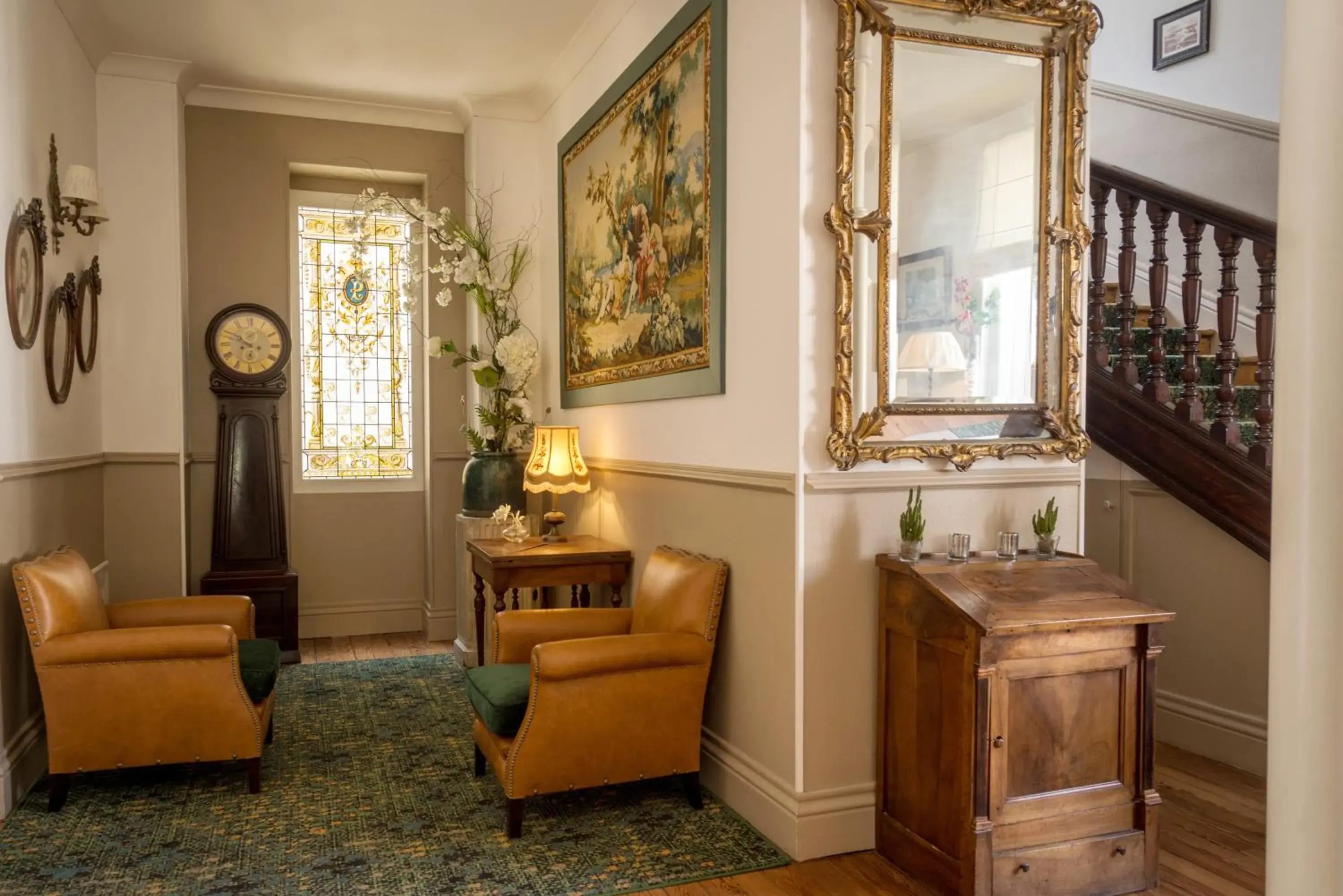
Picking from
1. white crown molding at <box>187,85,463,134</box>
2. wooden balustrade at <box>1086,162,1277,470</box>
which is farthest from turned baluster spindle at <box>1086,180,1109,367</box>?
white crown molding at <box>187,85,463,134</box>

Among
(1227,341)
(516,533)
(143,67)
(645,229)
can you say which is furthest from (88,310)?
(1227,341)

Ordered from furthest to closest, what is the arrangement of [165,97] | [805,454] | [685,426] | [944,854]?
[165,97] → [685,426] → [805,454] → [944,854]

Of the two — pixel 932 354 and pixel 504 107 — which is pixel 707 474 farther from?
pixel 504 107

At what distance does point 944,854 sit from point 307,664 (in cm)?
387

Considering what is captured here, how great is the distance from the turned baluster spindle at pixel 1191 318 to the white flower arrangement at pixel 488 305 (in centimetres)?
310

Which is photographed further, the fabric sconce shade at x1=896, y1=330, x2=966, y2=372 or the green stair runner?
the green stair runner

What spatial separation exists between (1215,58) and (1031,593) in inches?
161

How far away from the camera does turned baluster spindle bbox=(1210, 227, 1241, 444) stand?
3695mm

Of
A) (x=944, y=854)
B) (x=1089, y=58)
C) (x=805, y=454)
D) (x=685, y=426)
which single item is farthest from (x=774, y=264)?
(x=944, y=854)

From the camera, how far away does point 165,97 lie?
5.20m

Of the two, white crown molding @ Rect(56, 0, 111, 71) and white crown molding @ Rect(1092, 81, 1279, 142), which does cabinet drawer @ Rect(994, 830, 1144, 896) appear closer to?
white crown molding @ Rect(1092, 81, 1279, 142)

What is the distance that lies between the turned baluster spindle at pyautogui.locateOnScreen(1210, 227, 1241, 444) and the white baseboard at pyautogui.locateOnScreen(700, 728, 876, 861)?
6.37ft

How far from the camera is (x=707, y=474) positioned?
3.55 meters

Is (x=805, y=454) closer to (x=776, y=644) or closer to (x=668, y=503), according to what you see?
(x=776, y=644)
